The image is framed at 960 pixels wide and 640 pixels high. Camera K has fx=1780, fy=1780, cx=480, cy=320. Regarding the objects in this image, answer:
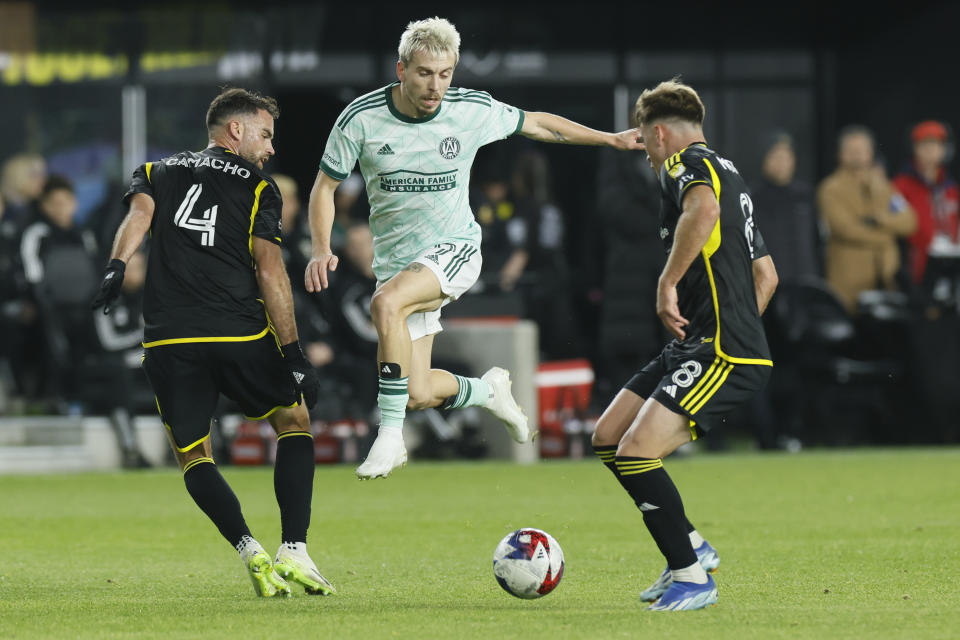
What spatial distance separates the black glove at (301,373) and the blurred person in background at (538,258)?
29.5ft

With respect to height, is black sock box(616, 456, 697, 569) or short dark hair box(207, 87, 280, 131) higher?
short dark hair box(207, 87, 280, 131)

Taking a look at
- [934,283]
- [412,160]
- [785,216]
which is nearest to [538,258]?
[785,216]

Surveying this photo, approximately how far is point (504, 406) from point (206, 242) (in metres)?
2.07

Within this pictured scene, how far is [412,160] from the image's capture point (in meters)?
8.32

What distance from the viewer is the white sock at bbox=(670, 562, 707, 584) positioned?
7012 millimetres

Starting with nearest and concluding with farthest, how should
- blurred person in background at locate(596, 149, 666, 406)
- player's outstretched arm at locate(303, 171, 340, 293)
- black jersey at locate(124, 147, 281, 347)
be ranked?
1. black jersey at locate(124, 147, 281, 347)
2. player's outstretched arm at locate(303, 171, 340, 293)
3. blurred person in background at locate(596, 149, 666, 406)

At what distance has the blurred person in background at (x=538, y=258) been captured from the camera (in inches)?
662

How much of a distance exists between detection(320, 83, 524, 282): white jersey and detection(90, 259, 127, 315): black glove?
48.2 inches

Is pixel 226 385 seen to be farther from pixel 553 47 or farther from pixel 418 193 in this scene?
pixel 553 47

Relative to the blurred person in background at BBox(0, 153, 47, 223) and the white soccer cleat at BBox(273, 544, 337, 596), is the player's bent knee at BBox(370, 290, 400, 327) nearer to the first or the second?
the white soccer cleat at BBox(273, 544, 337, 596)

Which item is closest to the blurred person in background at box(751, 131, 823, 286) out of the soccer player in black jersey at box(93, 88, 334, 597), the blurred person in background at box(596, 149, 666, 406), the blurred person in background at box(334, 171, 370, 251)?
the blurred person in background at box(596, 149, 666, 406)

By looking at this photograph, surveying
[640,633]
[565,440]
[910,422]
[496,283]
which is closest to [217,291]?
[640,633]

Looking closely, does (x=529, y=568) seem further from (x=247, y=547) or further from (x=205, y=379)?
(x=205, y=379)

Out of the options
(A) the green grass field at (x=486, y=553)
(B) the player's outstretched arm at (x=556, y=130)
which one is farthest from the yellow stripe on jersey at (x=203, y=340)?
(B) the player's outstretched arm at (x=556, y=130)
